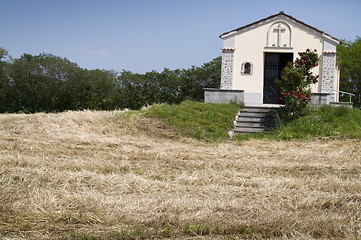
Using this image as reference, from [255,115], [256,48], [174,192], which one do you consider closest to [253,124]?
[255,115]

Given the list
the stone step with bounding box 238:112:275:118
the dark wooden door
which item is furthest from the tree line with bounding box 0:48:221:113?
the stone step with bounding box 238:112:275:118

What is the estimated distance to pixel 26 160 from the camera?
6.27m

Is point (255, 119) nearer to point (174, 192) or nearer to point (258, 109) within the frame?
point (258, 109)

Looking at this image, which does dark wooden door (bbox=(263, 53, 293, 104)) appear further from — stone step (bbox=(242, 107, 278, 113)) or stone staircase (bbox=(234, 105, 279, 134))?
stone staircase (bbox=(234, 105, 279, 134))

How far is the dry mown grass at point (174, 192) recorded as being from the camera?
3.36 meters

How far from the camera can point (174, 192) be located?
4.61 m

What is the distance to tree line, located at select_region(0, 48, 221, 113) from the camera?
2052cm

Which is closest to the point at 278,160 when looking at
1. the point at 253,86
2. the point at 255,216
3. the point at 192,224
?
the point at 255,216

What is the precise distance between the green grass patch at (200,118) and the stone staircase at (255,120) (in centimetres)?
25

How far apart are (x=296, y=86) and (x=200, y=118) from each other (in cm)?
313

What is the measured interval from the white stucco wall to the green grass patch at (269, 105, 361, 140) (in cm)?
464

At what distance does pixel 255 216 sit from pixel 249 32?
1439cm

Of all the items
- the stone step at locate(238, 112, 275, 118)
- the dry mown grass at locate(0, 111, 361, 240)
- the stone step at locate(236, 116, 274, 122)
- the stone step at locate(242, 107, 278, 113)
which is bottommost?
the dry mown grass at locate(0, 111, 361, 240)

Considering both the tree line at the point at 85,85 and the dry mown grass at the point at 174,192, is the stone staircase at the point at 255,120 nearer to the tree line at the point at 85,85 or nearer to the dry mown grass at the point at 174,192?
the dry mown grass at the point at 174,192
